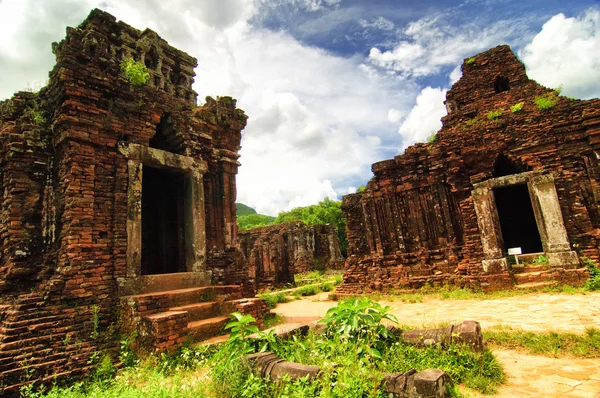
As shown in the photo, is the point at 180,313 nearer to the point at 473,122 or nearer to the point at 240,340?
the point at 240,340

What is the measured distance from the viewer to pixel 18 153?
256 inches

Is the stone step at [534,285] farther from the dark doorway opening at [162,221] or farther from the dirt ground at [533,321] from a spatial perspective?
the dark doorway opening at [162,221]

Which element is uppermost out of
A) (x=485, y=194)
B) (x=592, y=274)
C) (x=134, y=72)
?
(x=134, y=72)

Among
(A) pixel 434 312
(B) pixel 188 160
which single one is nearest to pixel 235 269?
(B) pixel 188 160

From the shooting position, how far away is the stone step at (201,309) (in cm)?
643

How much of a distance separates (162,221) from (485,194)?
10.0 metres

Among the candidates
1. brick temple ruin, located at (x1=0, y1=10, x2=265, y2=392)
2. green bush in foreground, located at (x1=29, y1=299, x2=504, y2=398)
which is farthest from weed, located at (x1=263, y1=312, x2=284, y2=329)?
green bush in foreground, located at (x1=29, y1=299, x2=504, y2=398)

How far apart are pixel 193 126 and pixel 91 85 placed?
2.63 m

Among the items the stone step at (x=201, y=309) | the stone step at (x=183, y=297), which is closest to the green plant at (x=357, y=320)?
the stone step at (x=201, y=309)

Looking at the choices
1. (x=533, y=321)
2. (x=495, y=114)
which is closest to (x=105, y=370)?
(x=533, y=321)

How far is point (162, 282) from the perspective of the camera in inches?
279

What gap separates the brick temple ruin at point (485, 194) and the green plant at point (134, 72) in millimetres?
8701

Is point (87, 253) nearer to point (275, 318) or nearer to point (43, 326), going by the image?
point (43, 326)

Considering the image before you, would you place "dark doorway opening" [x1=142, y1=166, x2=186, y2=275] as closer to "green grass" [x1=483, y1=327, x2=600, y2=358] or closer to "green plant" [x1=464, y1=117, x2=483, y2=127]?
"green grass" [x1=483, y1=327, x2=600, y2=358]
